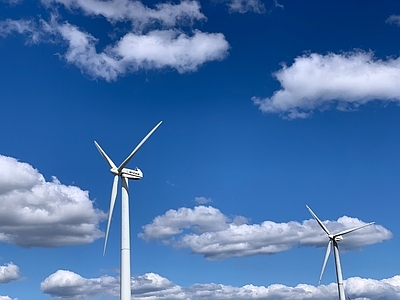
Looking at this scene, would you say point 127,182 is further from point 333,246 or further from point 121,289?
point 333,246

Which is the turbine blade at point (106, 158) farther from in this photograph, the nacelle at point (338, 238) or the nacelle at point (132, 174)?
the nacelle at point (338, 238)

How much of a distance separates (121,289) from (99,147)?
88.5 feet

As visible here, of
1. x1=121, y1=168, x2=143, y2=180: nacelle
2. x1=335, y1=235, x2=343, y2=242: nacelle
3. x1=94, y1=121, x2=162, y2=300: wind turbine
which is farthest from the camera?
x1=335, y1=235, x2=343, y2=242: nacelle

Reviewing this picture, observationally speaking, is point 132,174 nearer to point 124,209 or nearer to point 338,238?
point 124,209

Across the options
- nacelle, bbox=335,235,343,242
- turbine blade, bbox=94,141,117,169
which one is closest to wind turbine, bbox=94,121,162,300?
Answer: turbine blade, bbox=94,141,117,169

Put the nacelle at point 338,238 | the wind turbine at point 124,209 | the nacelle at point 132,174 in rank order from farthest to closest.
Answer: the nacelle at point 338,238 → the nacelle at point 132,174 → the wind turbine at point 124,209

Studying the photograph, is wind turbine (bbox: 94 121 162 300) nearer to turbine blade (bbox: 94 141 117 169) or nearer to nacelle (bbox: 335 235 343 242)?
turbine blade (bbox: 94 141 117 169)

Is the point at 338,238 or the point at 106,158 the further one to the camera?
the point at 338,238

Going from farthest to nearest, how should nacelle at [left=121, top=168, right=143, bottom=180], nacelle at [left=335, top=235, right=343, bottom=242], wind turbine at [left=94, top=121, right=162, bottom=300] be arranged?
nacelle at [left=335, top=235, right=343, bottom=242], nacelle at [left=121, top=168, right=143, bottom=180], wind turbine at [left=94, top=121, right=162, bottom=300]

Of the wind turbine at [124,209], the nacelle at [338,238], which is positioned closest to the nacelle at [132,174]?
the wind turbine at [124,209]

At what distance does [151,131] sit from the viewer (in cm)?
9638

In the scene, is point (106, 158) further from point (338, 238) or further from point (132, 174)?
point (338, 238)

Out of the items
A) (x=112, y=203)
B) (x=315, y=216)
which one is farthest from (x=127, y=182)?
(x=315, y=216)

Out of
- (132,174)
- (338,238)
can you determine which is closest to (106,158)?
(132,174)
